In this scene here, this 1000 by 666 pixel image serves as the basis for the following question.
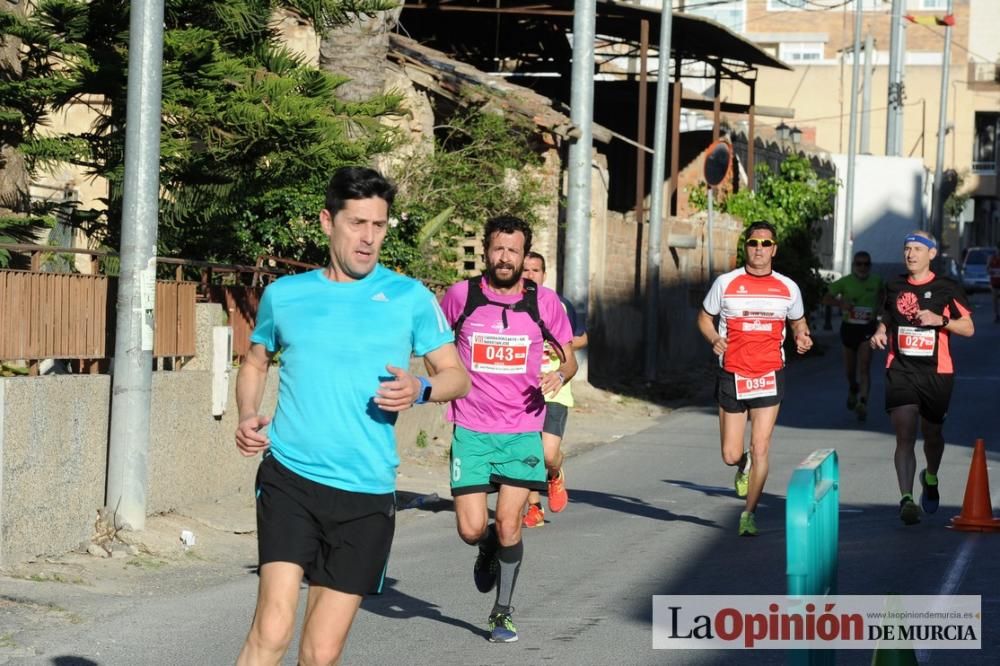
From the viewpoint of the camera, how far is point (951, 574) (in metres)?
9.23

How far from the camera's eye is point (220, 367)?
1151cm

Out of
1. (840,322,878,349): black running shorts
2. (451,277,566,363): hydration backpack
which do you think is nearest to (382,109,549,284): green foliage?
(840,322,878,349): black running shorts

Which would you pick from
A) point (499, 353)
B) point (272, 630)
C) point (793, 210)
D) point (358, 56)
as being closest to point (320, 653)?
point (272, 630)

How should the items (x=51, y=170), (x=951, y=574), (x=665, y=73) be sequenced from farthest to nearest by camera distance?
(x=665, y=73) → (x=51, y=170) → (x=951, y=574)

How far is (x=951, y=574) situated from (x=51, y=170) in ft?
22.9

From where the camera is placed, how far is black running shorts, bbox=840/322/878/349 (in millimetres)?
19641

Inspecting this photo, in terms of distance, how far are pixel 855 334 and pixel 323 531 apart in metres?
15.3

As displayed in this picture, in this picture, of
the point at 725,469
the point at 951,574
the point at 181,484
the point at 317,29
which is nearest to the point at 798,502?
the point at 951,574

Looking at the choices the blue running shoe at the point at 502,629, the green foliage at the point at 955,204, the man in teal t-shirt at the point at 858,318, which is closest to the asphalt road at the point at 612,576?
the blue running shoe at the point at 502,629

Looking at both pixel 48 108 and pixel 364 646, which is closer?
pixel 364 646

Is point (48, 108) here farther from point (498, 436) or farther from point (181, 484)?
point (498, 436)

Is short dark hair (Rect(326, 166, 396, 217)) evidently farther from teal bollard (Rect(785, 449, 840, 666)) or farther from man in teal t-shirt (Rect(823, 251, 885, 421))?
man in teal t-shirt (Rect(823, 251, 885, 421))

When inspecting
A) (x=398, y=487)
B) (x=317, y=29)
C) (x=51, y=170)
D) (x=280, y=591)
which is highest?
(x=317, y=29)

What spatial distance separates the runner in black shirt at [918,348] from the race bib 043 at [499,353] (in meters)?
3.90
